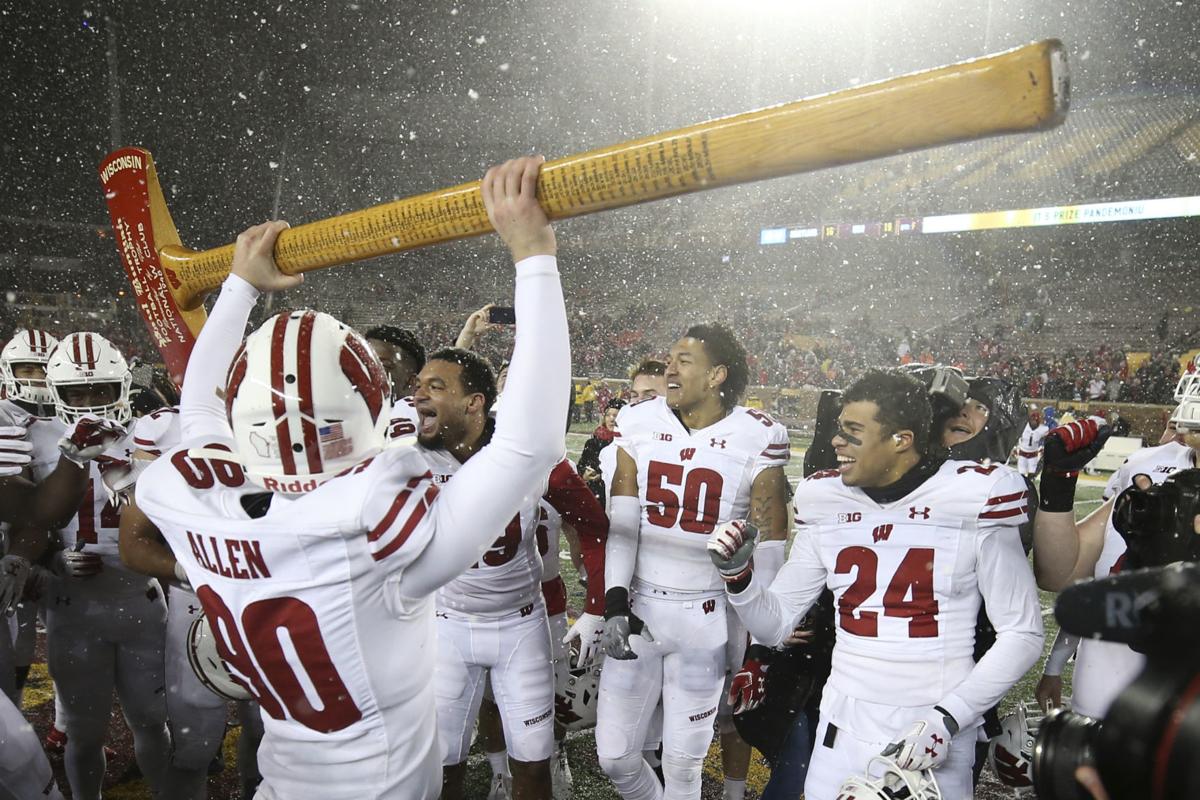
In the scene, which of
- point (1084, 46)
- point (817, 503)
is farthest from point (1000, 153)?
point (817, 503)

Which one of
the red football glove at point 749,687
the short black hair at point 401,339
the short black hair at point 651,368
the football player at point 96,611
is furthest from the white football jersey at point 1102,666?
the football player at point 96,611

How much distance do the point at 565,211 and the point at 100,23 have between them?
22.3 meters

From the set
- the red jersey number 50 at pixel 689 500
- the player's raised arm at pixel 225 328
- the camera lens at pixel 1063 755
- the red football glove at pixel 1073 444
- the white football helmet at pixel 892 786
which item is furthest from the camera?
the red jersey number 50 at pixel 689 500

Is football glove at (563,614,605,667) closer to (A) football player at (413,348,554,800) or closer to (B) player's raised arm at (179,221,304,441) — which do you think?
(A) football player at (413,348,554,800)

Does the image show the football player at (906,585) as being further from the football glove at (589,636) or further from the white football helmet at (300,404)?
the white football helmet at (300,404)

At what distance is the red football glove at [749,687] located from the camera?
268cm

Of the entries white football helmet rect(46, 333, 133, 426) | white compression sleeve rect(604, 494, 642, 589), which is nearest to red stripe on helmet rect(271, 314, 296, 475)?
white compression sleeve rect(604, 494, 642, 589)

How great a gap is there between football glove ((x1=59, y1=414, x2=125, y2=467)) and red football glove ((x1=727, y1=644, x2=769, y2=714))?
96.4 inches

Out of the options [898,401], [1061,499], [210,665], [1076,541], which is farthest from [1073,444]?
[210,665]

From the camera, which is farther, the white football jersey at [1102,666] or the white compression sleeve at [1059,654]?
the white compression sleeve at [1059,654]

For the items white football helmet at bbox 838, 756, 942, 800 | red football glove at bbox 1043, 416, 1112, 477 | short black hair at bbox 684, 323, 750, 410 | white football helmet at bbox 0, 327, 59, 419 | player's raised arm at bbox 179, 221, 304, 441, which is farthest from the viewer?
white football helmet at bbox 0, 327, 59, 419

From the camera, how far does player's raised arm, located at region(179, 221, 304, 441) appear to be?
6.33ft

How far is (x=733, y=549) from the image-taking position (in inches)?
92.7

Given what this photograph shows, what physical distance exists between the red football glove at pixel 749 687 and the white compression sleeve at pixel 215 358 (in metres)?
1.78
